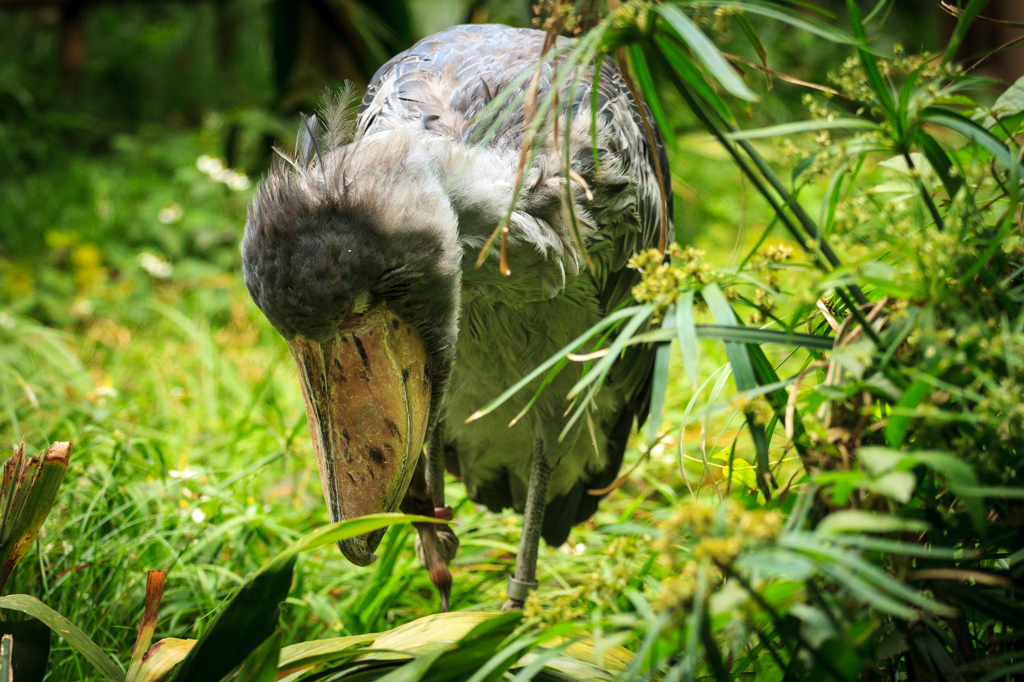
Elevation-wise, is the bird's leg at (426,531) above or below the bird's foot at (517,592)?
above

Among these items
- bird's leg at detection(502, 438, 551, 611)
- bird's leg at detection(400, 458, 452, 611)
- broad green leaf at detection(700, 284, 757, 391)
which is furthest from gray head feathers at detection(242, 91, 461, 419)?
bird's leg at detection(502, 438, 551, 611)

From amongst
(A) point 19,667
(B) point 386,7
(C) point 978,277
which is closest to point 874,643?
(C) point 978,277

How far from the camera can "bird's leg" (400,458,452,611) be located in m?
1.49

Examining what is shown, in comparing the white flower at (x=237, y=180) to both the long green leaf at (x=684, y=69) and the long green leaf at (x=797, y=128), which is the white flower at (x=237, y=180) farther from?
the long green leaf at (x=797, y=128)

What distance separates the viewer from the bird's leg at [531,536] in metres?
1.78

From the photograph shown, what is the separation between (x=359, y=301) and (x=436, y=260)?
145 mm

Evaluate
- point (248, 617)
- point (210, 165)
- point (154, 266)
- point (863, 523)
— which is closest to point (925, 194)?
point (863, 523)

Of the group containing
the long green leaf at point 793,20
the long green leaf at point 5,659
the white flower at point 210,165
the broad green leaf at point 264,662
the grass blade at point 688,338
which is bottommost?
the long green leaf at point 5,659

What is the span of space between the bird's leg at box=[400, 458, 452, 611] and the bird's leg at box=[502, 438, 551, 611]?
18cm

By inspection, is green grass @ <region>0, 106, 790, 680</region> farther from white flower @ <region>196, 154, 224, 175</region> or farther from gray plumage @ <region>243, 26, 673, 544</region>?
gray plumage @ <region>243, 26, 673, 544</region>

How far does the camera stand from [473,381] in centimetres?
185

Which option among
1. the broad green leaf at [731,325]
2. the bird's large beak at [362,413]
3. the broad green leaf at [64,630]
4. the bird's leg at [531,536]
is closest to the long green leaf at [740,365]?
the broad green leaf at [731,325]

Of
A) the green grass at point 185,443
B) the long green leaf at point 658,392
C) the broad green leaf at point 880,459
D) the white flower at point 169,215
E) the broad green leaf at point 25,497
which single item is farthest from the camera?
the white flower at point 169,215

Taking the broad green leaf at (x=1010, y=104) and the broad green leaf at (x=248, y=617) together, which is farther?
the broad green leaf at (x=1010, y=104)
